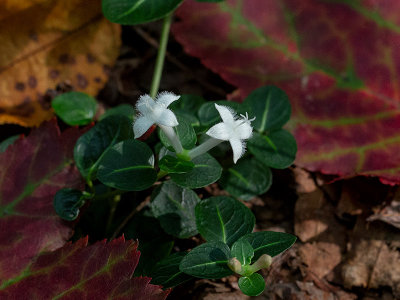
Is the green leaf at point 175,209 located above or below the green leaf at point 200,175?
below

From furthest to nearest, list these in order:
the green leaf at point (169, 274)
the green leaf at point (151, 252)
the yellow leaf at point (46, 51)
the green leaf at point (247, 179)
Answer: the yellow leaf at point (46, 51) → the green leaf at point (247, 179) → the green leaf at point (151, 252) → the green leaf at point (169, 274)

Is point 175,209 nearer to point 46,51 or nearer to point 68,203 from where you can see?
point 68,203

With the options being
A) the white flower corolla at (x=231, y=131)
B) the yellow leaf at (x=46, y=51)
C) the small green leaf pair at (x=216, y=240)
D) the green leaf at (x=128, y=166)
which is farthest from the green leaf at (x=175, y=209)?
the yellow leaf at (x=46, y=51)

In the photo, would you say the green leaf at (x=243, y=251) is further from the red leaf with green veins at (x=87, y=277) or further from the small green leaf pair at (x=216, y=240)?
the red leaf with green veins at (x=87, y=277)

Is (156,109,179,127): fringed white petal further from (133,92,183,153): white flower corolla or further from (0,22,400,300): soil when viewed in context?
(0,22,400,300): soil

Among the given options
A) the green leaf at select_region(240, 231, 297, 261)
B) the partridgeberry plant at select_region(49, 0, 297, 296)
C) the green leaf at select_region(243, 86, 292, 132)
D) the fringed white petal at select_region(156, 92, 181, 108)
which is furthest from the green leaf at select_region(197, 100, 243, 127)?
the green leaf at select_region(240, 231, 297, 261)

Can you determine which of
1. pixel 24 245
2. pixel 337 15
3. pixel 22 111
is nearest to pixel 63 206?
pixel 24 245
